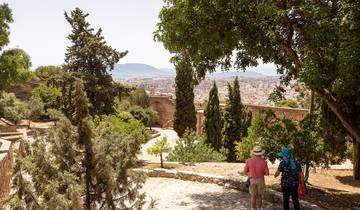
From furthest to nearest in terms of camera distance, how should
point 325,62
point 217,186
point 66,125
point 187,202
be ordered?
point 217,186
point 187,202
point 325,62
point 66,125

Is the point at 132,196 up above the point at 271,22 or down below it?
below

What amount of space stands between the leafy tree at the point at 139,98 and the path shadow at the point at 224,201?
39.8m

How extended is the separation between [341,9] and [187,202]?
586cm

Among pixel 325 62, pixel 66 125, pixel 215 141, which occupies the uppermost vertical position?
pixel 325 62

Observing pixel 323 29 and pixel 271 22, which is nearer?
pixel 323 29

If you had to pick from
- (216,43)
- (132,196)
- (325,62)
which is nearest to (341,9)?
(325,62)

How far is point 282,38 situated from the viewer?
10.3 meters

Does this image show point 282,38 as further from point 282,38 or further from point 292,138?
point 292,138

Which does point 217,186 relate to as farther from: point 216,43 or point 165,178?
point 216,43

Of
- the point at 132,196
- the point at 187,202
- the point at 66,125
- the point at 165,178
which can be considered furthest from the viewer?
the point at 165,178

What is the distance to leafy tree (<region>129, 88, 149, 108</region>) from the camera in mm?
51125

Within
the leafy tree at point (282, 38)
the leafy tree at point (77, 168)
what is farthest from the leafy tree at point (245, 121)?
the leafy tree at point (77, 168)

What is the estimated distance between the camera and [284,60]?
451 inches

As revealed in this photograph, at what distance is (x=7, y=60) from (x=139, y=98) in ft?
97.7
